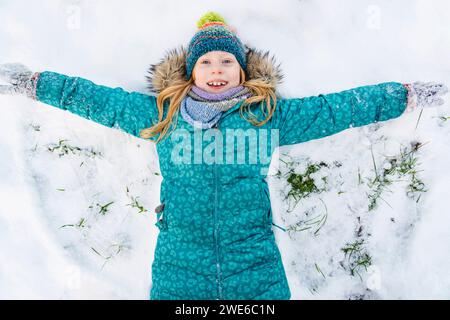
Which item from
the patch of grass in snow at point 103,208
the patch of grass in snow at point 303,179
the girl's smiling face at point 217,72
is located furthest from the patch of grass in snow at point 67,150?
the patch of grass in snow at point 303,179

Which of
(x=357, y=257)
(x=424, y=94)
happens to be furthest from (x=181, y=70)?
(x=357, y=257)

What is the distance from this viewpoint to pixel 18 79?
101 inches

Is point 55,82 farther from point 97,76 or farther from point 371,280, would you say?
point 371,280

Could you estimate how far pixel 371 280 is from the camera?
282cm

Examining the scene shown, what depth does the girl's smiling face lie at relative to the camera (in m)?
2.44

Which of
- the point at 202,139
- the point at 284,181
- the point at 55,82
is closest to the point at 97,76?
the point at 55,82

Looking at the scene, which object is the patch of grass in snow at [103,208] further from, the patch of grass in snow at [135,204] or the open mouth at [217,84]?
the open mouth at [217,84]

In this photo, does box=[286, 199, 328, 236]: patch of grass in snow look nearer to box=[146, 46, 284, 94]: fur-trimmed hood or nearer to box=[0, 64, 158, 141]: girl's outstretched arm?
box=[146, 46, 284, 94]: fur-trimmed hood

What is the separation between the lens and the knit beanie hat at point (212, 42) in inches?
96.4

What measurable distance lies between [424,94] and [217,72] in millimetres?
1144

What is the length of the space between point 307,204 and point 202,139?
854mm

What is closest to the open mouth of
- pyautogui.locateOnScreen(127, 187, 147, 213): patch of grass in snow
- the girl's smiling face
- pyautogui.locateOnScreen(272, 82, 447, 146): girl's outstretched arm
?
the girl's smiling face

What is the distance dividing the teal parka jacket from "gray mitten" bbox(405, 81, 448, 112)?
49 millimetres

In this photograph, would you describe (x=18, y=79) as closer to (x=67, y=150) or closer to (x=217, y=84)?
(x=67, y=150)
